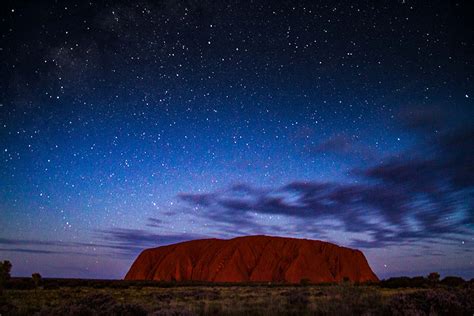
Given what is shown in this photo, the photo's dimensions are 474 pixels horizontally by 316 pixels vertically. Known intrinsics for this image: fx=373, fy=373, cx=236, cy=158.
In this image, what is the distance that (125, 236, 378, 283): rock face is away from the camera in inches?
3497

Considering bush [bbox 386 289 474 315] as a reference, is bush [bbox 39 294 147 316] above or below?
below

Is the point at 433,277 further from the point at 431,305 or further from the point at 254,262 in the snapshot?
the point at 254,262

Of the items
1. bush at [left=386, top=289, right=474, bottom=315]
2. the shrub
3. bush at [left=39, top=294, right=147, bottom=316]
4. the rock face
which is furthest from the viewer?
the rock face

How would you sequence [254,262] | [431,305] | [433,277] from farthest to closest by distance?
[254,262] < [433,277] < [431,305]

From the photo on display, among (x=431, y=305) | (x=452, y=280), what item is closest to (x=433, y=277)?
(x=452, y=280)

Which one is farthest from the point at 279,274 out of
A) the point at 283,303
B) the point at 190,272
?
the point at 283,303

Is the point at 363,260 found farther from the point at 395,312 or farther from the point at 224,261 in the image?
the point at 395,312

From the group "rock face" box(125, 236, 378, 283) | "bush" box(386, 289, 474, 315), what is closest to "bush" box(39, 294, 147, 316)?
"bush" box(386, 289, 474, 315)

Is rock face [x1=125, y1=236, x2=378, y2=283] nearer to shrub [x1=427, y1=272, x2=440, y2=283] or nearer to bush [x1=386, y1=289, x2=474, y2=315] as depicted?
shrub [x1=427, y1=272, x2=440, y2=283]

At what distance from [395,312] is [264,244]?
90684mm

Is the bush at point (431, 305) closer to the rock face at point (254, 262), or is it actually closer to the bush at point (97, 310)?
the bush at point (97, 310)

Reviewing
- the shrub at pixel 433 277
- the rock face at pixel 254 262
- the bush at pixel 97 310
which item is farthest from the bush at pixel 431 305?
the rock face at pixel 254 262

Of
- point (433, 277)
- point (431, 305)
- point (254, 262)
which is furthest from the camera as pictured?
point (254, 262)

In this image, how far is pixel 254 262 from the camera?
93.4m
